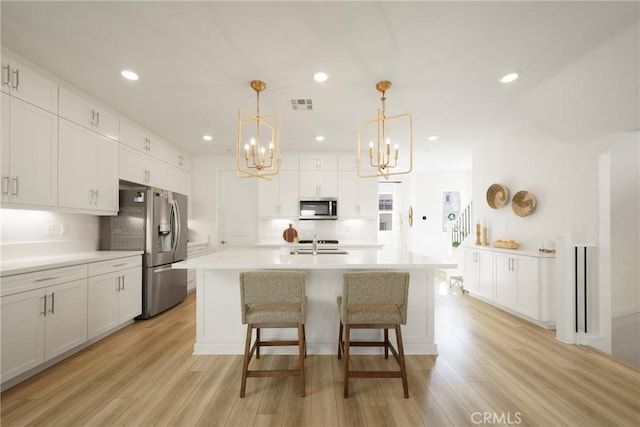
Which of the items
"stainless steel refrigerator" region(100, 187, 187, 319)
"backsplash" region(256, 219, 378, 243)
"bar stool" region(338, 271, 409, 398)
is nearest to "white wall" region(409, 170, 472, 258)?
"backsplash" region(256, 219, 378, 243)

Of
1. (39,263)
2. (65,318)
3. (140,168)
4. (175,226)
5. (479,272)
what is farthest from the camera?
(479,272)

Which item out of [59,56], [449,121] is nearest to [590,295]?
[449,121]

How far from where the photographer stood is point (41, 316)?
225cm

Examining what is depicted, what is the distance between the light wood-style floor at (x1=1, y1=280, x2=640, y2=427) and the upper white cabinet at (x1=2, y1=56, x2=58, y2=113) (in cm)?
239

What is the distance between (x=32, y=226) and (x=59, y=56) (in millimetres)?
1703

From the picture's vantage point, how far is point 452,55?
88.5 inches

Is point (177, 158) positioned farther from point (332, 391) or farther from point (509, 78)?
point (509, 78)

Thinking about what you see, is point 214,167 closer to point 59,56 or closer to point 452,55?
point 59,56

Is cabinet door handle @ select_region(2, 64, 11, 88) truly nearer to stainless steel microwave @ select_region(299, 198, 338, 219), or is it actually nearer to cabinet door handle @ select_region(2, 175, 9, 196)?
cabinet door handle @ select_region(2, 175, 9, 196)

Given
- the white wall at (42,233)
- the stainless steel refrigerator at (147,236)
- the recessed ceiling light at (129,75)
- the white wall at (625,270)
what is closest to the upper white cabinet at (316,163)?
the stainless steel refrigerator at (147,236)

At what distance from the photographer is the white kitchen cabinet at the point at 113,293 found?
279 centimetres

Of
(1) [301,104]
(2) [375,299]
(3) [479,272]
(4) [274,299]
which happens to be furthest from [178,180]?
(3) [479,272]

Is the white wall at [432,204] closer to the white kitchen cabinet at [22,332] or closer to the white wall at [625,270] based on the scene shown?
the white wall at [625,270]

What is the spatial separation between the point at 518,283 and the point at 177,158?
5785 mm
